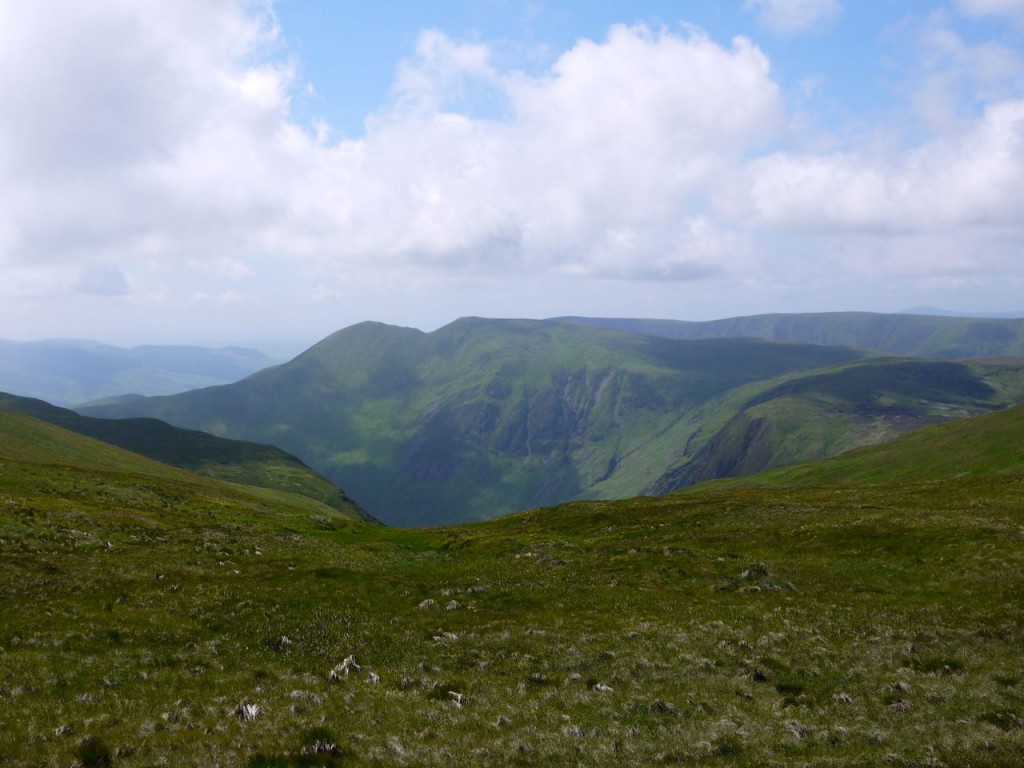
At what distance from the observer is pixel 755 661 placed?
24.4 meters

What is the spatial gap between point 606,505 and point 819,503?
27472 mm

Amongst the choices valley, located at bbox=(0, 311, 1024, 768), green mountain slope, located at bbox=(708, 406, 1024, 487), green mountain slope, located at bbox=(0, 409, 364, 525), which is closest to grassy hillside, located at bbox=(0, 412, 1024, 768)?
valley, located at bbox=(0, 311, 1024, 768)

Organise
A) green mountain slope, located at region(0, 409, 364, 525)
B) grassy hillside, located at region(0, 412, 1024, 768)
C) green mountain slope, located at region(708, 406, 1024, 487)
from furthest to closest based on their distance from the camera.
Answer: green mountain slope, located at region(708, 406, 1024, 487)
green mountain slope, located at region(0, 409, 364, 525)
grassy hillside, located at region(0, 412, 1024, 768)

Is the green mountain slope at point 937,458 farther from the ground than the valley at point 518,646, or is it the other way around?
the valley at point 518,646

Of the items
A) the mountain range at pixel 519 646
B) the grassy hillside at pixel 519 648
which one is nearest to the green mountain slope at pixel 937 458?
the mountain range at pixel 519 646

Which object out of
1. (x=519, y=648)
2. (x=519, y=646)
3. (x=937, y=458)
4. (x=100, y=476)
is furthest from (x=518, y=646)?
(x=937, y=458)

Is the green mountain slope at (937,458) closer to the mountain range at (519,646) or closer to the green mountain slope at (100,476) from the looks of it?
the mountain range at (519,646)

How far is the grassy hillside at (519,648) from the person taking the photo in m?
16.0

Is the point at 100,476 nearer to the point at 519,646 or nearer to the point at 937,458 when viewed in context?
the point at 519,646

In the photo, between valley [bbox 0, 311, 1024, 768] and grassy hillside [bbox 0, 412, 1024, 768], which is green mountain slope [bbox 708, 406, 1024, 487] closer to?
valley [bbox 0, 311, 1024, 768]

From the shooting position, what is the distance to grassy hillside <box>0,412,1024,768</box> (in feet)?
52.5

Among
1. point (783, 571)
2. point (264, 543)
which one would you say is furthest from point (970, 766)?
point (264, 543)

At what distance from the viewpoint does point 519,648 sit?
26.0 meters

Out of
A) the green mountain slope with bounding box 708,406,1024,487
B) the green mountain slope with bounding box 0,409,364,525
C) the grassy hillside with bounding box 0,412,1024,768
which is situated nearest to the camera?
the grassy hillside with bounding box 0,412,1024,768
